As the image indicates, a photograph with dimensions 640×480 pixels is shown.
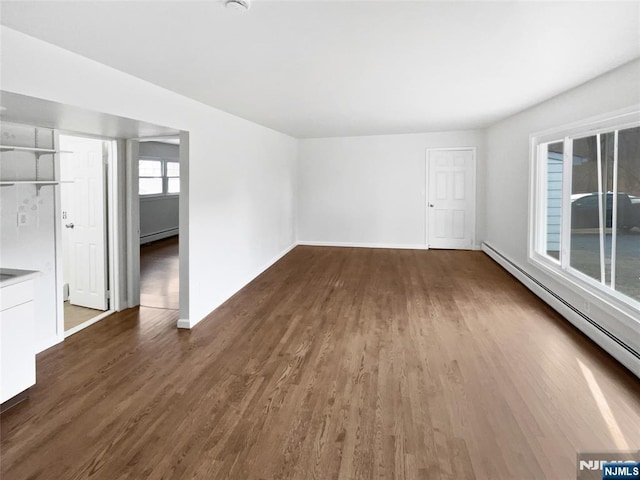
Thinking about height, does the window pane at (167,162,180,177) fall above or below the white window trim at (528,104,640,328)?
above

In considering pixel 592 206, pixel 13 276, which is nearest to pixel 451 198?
pixel 592 206

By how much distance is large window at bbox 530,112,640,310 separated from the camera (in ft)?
10.8

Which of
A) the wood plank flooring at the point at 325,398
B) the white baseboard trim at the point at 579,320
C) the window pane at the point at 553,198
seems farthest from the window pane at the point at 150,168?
the window pane at the point at 553,198

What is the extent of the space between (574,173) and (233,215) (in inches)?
156

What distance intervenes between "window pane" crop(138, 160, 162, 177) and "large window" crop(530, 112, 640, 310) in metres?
7.99

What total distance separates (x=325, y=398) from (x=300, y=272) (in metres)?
3.65

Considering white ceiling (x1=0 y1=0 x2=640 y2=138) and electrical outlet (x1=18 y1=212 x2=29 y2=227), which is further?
electrical outlet (x1=18 y1=212 x2=29 y2=227)

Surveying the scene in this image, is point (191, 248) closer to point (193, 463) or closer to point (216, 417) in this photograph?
point (216, 417)

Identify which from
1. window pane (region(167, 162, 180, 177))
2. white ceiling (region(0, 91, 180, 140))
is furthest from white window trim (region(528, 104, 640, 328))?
window pane (region(167, 162, 180, 177))

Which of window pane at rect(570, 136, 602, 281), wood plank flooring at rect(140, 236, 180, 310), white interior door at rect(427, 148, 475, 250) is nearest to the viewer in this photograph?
window pane at rect(570, 136, 602, 281)

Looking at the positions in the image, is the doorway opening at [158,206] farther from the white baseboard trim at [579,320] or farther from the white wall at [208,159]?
the white baseboard trim at [579,320]

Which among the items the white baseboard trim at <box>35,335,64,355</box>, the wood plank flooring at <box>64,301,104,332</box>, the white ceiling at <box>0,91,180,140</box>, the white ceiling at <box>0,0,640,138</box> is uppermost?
the white ceiling at <box>0,0,640,138</box>

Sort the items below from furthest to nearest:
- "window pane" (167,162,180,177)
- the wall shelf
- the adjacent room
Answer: "window pane" (167,162,180,177) < the wall shelf < the adjacent room

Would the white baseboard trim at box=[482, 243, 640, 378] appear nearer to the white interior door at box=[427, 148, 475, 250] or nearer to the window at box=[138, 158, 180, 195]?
the white interior door at box=[427, 148, 475, 250]
